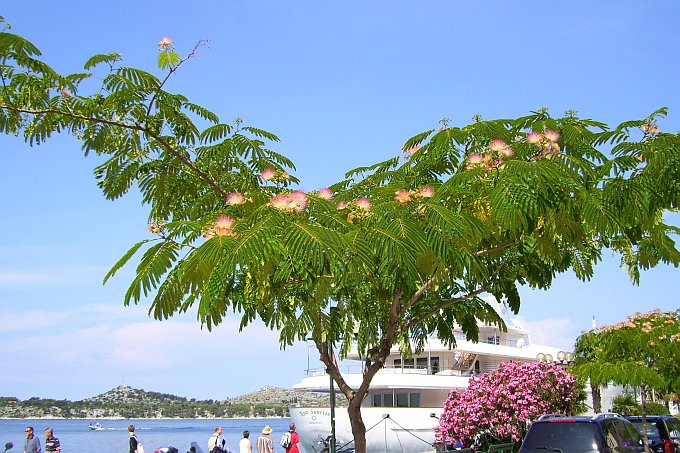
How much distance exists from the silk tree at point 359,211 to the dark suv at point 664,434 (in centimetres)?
1090

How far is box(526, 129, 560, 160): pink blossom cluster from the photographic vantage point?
8617mm

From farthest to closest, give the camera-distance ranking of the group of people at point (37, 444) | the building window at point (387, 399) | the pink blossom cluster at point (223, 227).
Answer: the building window at point (387, 399) < the group of people at point (37, 444) < the pink blossom cluster at point (223, 227)

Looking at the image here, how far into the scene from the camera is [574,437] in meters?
11.9

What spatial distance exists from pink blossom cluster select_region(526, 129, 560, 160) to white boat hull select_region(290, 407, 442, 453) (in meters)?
26.2

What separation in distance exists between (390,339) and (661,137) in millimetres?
4158

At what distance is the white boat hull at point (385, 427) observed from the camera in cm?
3400

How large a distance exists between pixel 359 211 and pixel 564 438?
6.25m

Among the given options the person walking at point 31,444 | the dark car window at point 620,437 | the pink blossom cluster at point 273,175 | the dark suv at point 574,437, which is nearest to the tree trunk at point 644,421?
the dark car window at point 620,437

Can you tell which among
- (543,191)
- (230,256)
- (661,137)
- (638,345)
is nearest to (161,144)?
(230,256)

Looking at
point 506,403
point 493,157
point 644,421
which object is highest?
point 493,157

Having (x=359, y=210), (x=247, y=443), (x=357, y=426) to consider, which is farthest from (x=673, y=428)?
(x=359, y=210)

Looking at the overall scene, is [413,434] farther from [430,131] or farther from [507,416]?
[430,131]

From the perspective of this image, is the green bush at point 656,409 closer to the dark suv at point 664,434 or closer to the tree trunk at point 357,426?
the dark suv at point 664,434

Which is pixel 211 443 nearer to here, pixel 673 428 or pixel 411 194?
pixel 673 428
